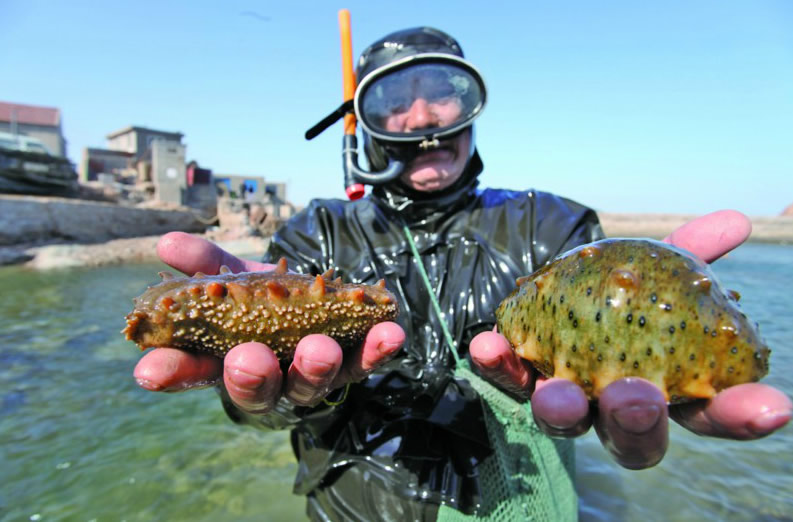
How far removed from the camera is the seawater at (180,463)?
334 cm

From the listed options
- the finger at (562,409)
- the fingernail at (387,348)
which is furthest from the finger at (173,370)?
the finger at (562,409)

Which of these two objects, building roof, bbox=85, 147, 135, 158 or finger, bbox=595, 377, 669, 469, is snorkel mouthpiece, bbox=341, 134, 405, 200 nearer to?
finger, bbox=595, 377, 669, 469

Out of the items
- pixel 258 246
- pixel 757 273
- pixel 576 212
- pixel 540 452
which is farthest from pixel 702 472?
pixel 258 246

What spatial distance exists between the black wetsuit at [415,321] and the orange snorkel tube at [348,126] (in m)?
0.12

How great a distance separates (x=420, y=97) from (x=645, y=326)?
2.10 meters

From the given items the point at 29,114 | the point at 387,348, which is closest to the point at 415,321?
the point at 387,348

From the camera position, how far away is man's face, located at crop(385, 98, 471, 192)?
8.52 ft

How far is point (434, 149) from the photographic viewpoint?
268 centimetres

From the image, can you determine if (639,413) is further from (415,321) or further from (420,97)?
(420,97)

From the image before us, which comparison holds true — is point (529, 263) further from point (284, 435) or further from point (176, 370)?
point (284, 435)

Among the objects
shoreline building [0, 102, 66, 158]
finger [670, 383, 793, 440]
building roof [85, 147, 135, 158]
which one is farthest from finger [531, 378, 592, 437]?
shoreline building [0, 102, 66, 158]

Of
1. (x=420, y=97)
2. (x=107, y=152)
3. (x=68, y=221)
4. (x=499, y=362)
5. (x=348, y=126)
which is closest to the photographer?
(x=499, y=362)

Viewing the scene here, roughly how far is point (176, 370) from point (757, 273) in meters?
18.0

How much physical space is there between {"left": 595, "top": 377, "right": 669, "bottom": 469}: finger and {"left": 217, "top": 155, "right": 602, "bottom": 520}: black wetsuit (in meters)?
0.86
